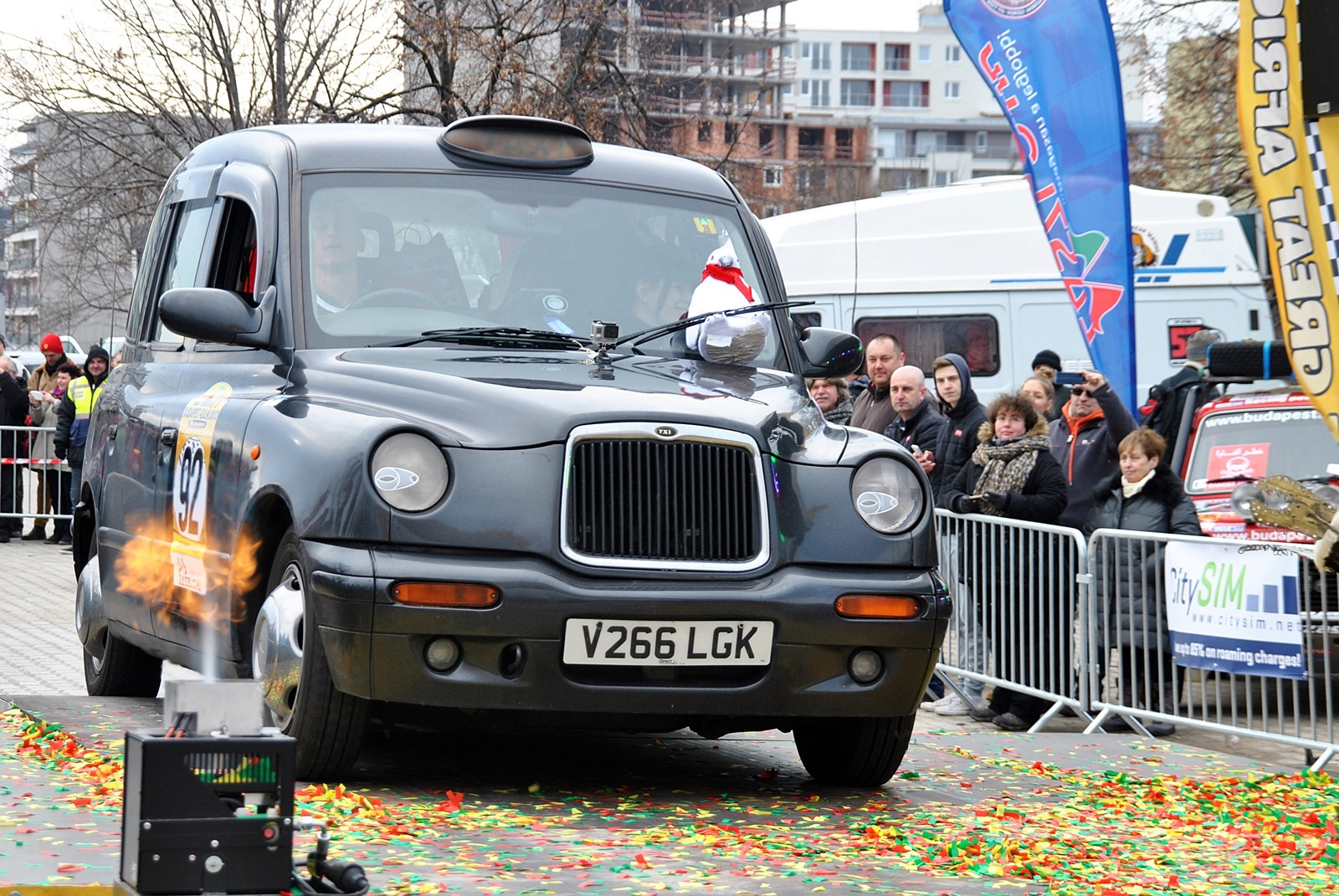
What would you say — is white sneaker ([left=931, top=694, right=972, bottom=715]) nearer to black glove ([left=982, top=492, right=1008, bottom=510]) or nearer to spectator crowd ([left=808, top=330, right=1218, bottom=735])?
spectator crowd ([left=808, top=330, right=1218, bottom=735])

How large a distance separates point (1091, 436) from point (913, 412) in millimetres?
1250

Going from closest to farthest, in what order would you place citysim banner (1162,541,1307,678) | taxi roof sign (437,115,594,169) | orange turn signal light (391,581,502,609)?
orange turn signal light (391,581,502,609) → taxi roof sign (437,115,594,169) → citysim banner (1162,541,1307,678)

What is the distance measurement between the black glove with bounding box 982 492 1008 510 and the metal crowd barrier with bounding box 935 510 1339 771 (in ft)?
0.31

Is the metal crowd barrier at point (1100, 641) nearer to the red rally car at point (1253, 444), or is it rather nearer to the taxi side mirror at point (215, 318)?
the red rally car at point (1253, 444)

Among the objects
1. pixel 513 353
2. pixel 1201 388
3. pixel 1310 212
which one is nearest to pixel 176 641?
pixel 513 353

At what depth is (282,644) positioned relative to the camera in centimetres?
613

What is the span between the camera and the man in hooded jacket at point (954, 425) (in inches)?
462

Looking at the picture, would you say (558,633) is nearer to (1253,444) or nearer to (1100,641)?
(1100,641)

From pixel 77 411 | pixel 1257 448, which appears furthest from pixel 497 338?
pixel 77 411

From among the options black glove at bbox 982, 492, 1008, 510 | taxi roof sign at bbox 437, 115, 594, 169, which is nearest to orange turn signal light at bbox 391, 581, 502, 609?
taxi roof sign at bbox 437, 115, 594, 169

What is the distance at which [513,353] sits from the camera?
6.71 m

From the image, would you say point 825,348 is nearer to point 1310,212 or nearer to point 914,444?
point 1310,212

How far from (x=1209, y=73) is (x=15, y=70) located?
1829cm

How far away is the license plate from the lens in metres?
5.82
